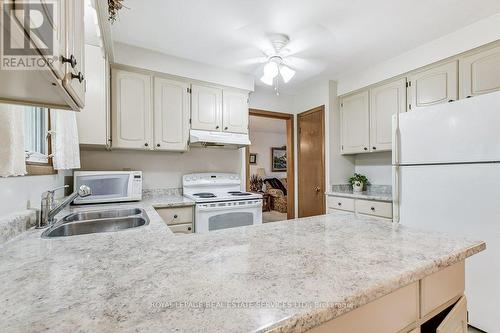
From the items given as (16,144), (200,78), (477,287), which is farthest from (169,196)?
(477,287)

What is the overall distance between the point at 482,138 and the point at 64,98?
2.31 meters

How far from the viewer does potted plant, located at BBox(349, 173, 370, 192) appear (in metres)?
3.08

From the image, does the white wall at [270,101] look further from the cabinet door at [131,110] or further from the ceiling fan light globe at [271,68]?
the cabinet door at [131,110]

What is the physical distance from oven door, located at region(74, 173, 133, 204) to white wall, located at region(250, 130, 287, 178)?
490 centimetres

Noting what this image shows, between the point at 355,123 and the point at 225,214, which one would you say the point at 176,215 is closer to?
the point at 225,214

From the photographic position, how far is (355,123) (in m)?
3.03

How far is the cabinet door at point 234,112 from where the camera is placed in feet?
9.54

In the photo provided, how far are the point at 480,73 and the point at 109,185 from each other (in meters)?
3.45

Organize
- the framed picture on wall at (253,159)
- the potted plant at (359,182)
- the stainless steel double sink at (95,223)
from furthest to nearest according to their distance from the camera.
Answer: the framed picture on wall at (253,159)
the potted plant at (359,182)
the stainless steel double sink at (95,223)

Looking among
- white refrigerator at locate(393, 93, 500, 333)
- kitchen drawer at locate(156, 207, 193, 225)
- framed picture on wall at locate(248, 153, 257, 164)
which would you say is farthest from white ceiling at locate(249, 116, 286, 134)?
white refrigerator at locate(393, 93, 500, 333)

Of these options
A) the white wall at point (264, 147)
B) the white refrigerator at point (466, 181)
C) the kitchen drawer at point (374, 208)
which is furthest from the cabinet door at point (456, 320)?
the white wall at point (264, 147)

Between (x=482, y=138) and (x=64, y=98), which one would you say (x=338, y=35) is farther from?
(x=64, y=98)

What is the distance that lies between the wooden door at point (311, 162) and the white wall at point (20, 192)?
2927 mm

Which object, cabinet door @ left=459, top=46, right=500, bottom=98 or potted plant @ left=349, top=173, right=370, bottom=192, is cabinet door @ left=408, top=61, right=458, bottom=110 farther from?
potted plant @ left=349, top=173, right=370, bottom=192
